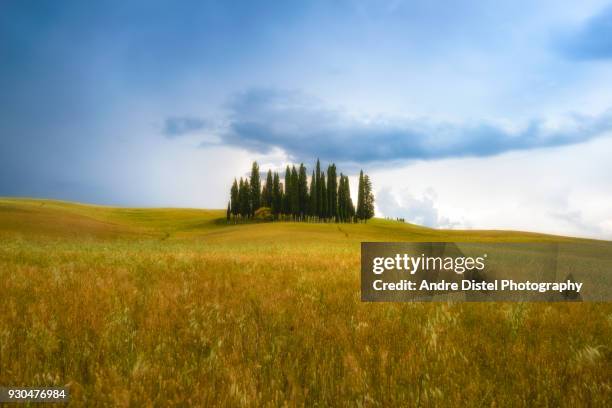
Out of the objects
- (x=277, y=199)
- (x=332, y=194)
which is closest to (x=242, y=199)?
(x=277, y=199)

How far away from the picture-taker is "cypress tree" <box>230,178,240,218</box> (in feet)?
384

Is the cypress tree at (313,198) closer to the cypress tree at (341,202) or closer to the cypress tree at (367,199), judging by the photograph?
the cypress tree at (341,202)

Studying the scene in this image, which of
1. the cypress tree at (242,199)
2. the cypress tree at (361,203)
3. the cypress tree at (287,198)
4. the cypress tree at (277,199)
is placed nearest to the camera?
the cypress tree at (287,198)

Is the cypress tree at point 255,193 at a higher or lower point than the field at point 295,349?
higher

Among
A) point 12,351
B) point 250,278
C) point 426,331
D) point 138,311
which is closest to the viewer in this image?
point 12,351

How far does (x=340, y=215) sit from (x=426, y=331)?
110881 millimetres

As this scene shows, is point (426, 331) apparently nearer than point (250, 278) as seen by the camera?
Yes

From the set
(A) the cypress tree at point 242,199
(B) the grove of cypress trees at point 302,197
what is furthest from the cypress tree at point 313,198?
(A) the cypress tree at point 242,199

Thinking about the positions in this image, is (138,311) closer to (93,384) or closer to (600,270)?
(93,384)

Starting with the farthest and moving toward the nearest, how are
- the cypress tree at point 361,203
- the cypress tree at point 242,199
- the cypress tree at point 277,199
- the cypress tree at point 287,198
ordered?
the cypress tree at point 361,203
the cypress tree at point 242,199
the cypress tree at point 277,199
the cypress tree at point 287,198

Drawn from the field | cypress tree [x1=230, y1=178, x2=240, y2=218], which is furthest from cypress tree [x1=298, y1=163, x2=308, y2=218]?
the field

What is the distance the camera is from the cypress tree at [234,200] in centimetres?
11712

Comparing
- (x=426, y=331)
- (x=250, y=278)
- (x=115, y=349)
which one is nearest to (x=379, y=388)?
(x=426, y=331)

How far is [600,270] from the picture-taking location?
354 inches
